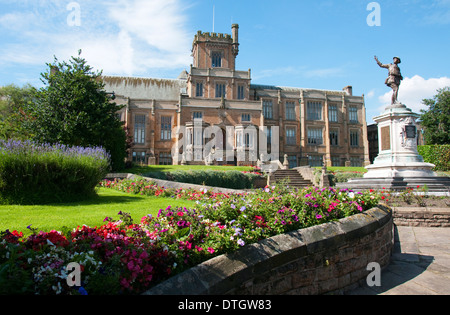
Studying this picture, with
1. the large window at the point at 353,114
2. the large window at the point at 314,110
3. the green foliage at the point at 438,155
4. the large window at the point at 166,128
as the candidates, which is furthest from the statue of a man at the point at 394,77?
the large window at the point at 353,114

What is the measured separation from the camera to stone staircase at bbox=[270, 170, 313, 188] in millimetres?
27341

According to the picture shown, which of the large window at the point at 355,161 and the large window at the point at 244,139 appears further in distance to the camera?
the large window at the point at 355,161

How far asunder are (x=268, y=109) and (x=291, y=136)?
5827 mm

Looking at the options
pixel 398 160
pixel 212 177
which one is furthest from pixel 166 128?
pixel 398 160

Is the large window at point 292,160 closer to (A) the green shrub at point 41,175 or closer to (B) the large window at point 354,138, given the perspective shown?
(B) the large window at point 354,138

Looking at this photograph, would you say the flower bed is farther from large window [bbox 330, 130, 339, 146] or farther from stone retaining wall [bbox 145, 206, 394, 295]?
large window [bbox 330, 130, 339, 146]

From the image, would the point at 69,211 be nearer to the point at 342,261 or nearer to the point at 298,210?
the point at 298,210

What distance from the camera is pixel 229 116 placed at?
43.5 m

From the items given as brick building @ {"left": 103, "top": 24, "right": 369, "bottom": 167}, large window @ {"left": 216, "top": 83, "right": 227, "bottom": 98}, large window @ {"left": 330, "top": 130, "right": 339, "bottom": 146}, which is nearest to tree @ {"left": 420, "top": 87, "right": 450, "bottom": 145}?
brick building @ {"left": 103, "top": 24, "right": 369, "bottom": 167}

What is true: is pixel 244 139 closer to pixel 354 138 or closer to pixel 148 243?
pixel 354 138

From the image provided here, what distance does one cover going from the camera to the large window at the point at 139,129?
1752 inches

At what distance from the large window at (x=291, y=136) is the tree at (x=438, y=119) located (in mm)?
18955

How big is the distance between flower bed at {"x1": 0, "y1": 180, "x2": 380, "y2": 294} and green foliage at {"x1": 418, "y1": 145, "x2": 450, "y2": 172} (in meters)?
34.9

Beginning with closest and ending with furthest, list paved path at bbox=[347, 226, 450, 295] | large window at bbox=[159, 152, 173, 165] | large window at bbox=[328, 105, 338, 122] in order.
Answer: paved path at bbox=[347, 226, 450, 295] < large window at bbox=[159, 152, 173, 165] < large window at bbox=[328, 105, 338, 122]
